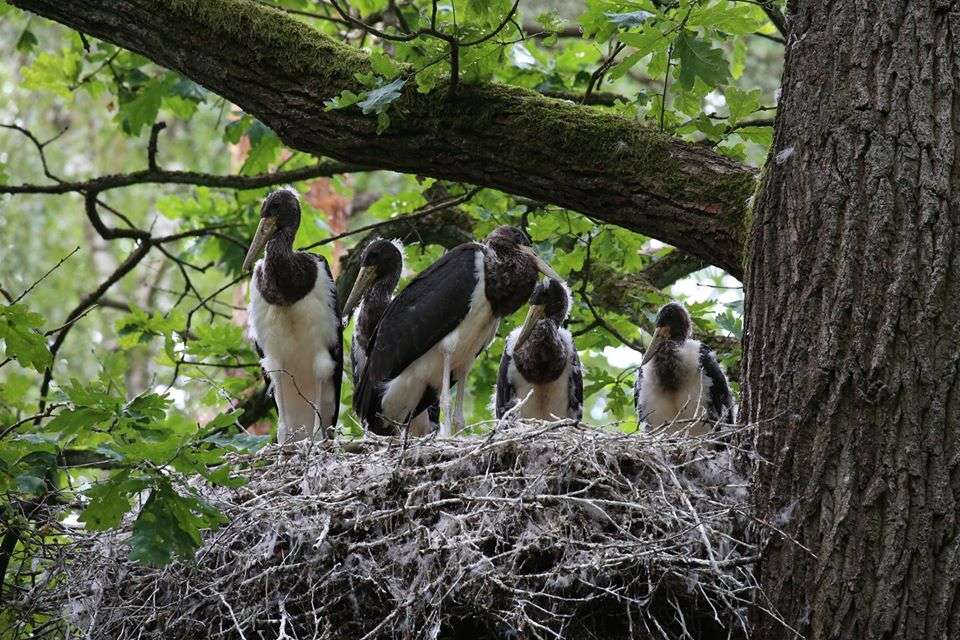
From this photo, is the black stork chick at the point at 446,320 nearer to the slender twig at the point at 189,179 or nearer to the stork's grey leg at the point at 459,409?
the stork's grey leg at the point at 459,409

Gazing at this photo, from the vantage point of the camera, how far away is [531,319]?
609 centimetres

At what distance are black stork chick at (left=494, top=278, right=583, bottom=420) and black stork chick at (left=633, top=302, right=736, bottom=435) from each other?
35 centimetres

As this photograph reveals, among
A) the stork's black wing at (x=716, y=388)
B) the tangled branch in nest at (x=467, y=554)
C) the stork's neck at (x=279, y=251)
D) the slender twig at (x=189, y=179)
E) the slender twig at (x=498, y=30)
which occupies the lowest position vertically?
the tangled branch in nest at (x=467, y=554)

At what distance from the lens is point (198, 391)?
12.2 metres

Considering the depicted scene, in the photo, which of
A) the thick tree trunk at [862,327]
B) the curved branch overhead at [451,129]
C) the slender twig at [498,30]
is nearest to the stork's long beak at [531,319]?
the curved branch overhead at [451,129]

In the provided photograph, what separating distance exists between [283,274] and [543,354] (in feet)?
4.31

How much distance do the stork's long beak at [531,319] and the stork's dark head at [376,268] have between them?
0.84 meters

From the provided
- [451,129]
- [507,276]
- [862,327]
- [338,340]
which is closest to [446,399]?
[507,276]

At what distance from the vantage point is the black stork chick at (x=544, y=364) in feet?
19.9

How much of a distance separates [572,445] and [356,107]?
152 centimetres

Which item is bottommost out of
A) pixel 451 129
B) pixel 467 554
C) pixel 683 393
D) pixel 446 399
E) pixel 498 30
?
pixel 467 554

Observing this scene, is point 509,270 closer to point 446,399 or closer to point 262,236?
point 446,399

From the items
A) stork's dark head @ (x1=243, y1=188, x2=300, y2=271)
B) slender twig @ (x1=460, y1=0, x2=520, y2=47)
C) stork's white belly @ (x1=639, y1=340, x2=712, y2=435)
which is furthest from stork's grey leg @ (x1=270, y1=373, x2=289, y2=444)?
slender twig @ (x1=460, y1=0, x2=520, y2=47)

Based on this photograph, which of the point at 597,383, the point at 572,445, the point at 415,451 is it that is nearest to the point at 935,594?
the point at 572,445
